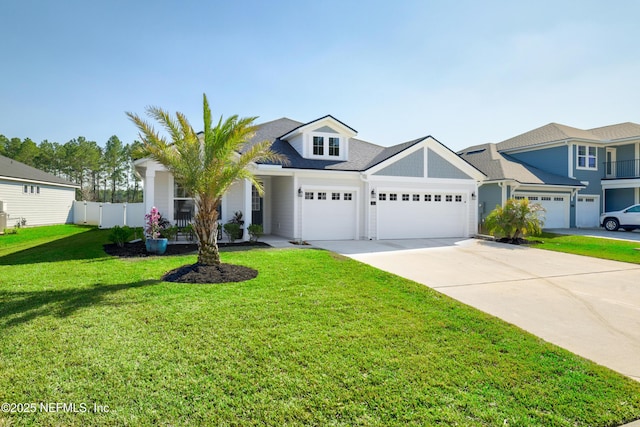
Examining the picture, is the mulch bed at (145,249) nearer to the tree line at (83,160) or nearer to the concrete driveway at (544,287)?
the concrete driveway at (544,287)

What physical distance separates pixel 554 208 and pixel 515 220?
9.19 m

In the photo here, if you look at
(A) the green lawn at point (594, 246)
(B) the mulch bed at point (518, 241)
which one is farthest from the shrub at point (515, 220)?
(A) the green lawn at point (594, 246)

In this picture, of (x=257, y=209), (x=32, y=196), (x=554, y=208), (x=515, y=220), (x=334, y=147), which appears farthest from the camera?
(x=554, y=208)

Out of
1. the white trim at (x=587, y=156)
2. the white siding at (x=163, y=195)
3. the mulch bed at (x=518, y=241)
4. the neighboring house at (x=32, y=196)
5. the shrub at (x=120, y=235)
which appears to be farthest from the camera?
the white trim at (x=587, y=156)

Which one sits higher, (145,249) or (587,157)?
(587,157)

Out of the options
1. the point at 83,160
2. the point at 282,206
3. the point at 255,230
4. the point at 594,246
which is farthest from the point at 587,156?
the point at 83,160

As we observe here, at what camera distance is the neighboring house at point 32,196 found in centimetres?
1970

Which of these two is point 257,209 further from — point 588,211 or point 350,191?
point 588,211

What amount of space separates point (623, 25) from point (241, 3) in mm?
11965

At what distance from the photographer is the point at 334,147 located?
16297 millimetres

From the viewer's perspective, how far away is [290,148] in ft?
54.7

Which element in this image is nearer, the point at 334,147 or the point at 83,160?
the point at 334,147

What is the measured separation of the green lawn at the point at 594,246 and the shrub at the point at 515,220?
925 mm

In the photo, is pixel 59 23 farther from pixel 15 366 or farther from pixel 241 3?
pixel 15 366
